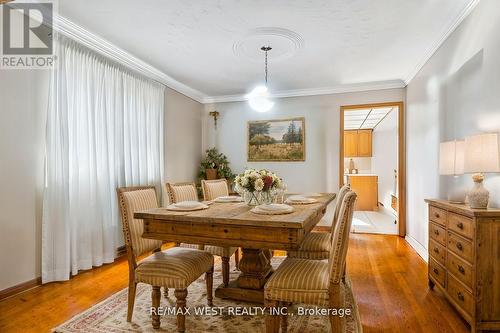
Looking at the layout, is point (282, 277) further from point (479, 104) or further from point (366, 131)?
point (366, 131)

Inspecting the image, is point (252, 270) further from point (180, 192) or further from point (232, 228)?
point (180, 192)

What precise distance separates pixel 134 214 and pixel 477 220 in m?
2.32

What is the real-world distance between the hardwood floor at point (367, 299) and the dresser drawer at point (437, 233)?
0.51 m

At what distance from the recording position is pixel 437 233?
8.54 ft

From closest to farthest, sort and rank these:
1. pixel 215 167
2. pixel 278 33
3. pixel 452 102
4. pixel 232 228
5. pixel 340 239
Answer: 1. pixel 340 239
2. pixel 232 228
3. pixel 452 102
4. pixel 278 33
5. pixel 215 167

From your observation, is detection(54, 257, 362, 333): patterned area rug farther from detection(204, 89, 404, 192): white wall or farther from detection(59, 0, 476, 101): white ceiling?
detection(204, 89, 404, 192): white wall

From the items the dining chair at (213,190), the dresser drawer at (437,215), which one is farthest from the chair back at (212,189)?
the dresser drawer at (437,215)

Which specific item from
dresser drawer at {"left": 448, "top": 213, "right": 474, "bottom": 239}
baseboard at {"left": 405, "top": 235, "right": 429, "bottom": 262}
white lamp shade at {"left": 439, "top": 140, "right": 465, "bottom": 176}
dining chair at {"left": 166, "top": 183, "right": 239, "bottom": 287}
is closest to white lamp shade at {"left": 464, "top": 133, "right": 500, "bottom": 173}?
white lamp shade at {"left": 439, "top": 140, "right": 465, "bottom": 176}

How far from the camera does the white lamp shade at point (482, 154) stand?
1.94 meters

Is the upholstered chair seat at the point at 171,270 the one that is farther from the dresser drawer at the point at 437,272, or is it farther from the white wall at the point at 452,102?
the white wall at the point at 452,102

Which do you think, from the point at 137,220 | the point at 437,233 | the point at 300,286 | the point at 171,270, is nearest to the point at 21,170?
the point at 137,220

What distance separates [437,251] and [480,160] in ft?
3.31

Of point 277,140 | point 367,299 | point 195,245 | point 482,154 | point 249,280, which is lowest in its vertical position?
point 367,299

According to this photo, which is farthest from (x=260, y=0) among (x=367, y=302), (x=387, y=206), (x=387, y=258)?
(x=387, y=206)
